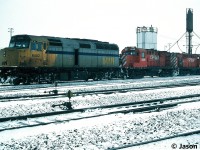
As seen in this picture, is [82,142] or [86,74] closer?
[82,142]

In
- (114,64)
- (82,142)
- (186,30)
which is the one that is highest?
(186,30)

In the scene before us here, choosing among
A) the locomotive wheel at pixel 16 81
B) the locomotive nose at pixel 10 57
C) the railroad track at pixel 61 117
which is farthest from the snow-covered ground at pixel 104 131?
the locomotive nose at pixel 10 57

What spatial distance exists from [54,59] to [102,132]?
53.2 ft

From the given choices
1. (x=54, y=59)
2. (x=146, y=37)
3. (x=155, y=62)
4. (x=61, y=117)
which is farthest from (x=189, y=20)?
(x=61, y=117)

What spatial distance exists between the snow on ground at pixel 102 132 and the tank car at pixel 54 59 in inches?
509

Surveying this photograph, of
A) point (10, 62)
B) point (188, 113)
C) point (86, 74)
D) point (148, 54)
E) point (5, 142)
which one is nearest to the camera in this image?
point (5, 142)

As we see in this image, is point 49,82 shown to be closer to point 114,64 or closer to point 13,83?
point 13,83

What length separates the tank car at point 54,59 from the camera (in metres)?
20.4

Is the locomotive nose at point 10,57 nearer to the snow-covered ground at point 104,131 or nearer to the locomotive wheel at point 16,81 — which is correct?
the locomotive wheel at point 16,81

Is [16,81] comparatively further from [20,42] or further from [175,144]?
[175,144]

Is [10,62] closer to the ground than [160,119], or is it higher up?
higher up

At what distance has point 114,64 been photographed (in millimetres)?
28688

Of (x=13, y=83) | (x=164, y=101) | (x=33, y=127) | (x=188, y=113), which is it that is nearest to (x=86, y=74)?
(x=13, y=83)

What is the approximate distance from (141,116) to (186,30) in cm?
5248
